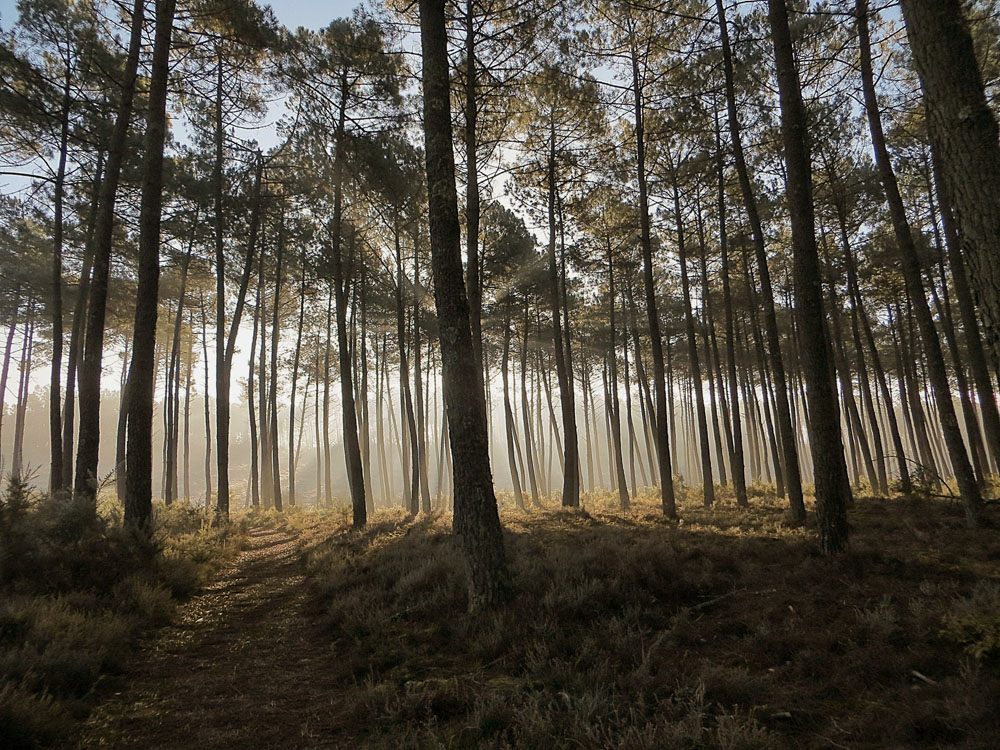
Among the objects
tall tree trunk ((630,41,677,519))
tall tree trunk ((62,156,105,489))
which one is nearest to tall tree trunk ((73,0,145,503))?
tall tree trunk ((62,156,105,489))

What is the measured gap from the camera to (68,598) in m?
5.08

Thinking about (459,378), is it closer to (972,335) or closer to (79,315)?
(972,335)

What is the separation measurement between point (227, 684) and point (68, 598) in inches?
95.8

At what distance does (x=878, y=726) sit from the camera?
2.87m

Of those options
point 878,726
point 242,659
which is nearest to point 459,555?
point 242,659

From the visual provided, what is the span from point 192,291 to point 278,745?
74.2ft

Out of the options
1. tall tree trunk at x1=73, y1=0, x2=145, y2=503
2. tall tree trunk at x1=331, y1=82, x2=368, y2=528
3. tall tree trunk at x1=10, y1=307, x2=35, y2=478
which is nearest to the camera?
tall tree trunk at x1=73, y1=0, x2=145, y2=503

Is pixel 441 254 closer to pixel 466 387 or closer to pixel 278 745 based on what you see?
pixel 466 387

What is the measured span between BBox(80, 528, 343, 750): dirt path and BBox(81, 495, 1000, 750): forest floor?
0.02m

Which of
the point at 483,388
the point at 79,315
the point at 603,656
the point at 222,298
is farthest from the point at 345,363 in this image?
the point at 603,656

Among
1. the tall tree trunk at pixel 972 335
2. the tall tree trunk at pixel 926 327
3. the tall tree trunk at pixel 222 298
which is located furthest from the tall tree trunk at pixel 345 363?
A: the tall tree trunk at pixel 972 335

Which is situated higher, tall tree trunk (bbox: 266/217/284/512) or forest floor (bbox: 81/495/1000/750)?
tall tree trunk (bbox: 266/217/284/512)

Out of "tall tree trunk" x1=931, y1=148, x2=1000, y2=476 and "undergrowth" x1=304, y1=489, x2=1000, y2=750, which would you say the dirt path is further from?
"tall tree trunk" x1=931, y1=148, x2=1000, y2=476

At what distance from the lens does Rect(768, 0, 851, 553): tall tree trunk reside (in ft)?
21.8
